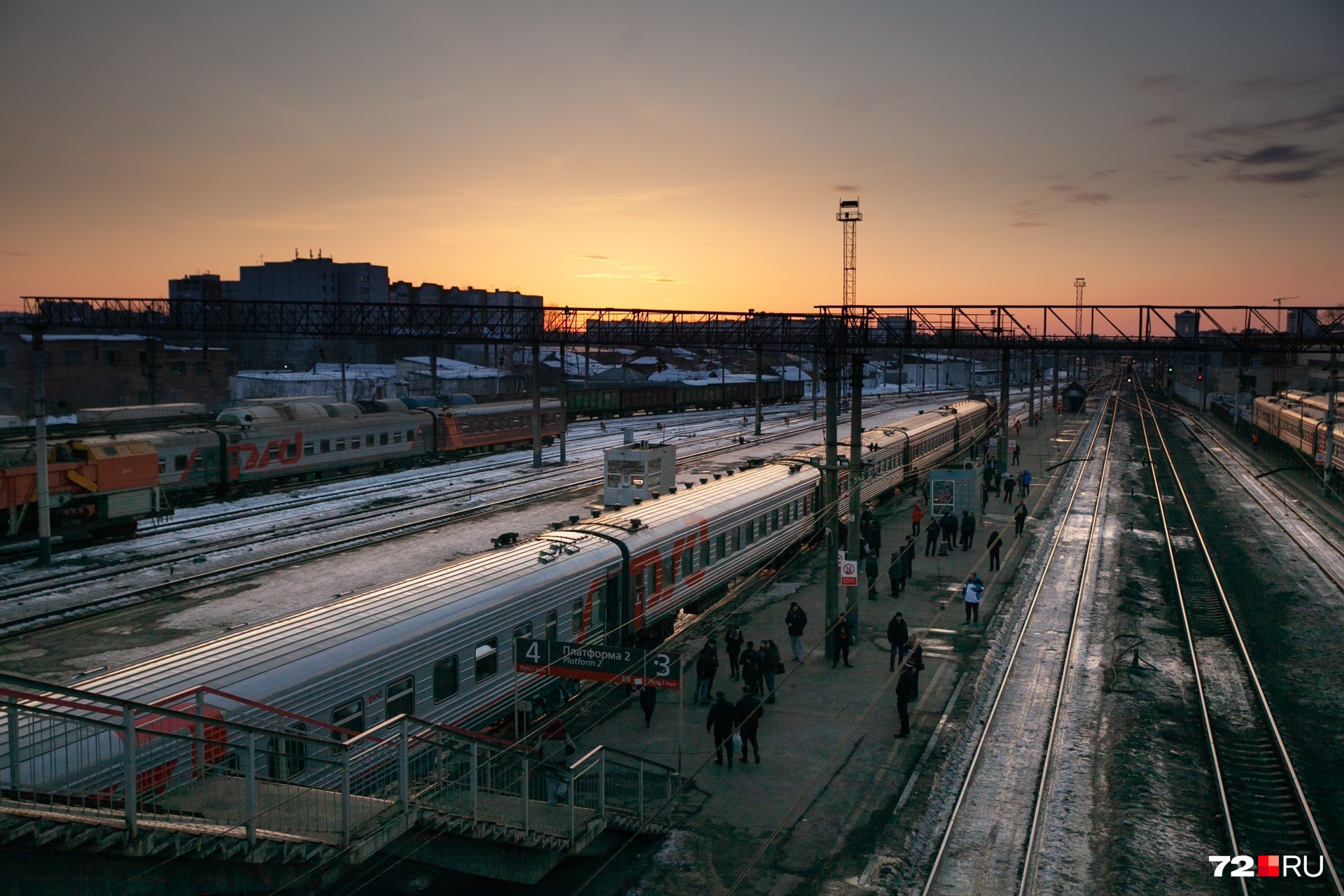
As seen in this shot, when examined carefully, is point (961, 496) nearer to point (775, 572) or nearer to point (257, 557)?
point (775, 572)

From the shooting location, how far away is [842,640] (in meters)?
19.8

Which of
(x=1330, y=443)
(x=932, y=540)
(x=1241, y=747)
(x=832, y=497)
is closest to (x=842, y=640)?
(x=832, y=497)

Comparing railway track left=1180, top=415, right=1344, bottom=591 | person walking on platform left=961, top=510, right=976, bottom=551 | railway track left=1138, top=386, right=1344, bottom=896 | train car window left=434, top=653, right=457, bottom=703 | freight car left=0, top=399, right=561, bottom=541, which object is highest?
freight car left=0, top=399, right=561, bottom=541

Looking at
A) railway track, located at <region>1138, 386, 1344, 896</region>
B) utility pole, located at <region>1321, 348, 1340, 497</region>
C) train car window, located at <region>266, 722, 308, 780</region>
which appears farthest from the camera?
utility pole, located at <region>1321, 348, 1340, 497</region>

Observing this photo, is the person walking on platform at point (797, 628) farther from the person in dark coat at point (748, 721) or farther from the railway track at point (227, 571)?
the railway track at point (227, 571)

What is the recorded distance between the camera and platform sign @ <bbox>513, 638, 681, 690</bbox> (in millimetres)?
13555

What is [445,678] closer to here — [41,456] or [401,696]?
[401,696]

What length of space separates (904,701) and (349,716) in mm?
9128

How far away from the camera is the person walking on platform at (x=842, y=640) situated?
1983 cm

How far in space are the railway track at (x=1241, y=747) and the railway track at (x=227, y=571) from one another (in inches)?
935

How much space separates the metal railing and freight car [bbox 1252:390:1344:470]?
4583 centimetres

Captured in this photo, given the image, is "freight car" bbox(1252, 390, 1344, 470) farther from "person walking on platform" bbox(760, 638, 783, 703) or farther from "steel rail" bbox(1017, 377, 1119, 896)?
"person walking on platform" bbox(760, 638, 783, 703)

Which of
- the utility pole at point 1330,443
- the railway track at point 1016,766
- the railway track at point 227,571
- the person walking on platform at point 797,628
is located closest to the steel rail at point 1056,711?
the railway track at point 1016,766

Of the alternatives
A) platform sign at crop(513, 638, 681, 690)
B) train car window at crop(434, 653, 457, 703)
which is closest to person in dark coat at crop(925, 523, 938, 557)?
platform sign at crop(513, 638, 681, 690)
